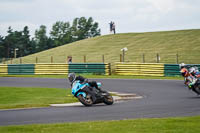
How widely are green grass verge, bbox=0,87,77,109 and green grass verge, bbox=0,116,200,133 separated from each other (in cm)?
583

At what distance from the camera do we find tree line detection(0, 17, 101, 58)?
115000 millimetres

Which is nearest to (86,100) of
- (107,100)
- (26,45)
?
(107,100)

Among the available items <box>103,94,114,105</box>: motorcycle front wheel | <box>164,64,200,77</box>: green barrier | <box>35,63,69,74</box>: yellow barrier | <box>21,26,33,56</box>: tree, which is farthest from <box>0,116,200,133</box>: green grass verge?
<box>21,26,33,56</box>: tree

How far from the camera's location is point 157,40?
65125 millimetres

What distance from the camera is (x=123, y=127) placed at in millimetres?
10055

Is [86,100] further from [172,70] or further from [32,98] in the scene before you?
[172,70]

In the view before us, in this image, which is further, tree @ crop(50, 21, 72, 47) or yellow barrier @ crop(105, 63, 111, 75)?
tree @ crop(50, 21, 72, 47)

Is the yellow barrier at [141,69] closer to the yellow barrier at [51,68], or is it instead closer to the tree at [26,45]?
the yellow barrier at [51,68]

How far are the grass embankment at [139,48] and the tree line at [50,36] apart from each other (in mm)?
42873

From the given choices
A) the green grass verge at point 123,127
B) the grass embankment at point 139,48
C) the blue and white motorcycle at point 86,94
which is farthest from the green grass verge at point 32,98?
the grass embankment at point 139,48

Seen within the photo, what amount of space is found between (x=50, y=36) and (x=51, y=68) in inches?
3967

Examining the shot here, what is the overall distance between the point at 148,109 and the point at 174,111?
0.97 meters

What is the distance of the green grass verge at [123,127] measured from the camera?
959 cm

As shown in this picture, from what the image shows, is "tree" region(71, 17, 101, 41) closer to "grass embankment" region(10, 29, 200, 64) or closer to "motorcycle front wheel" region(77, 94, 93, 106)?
"grass embankment" region(10, 29, 200, 64)
